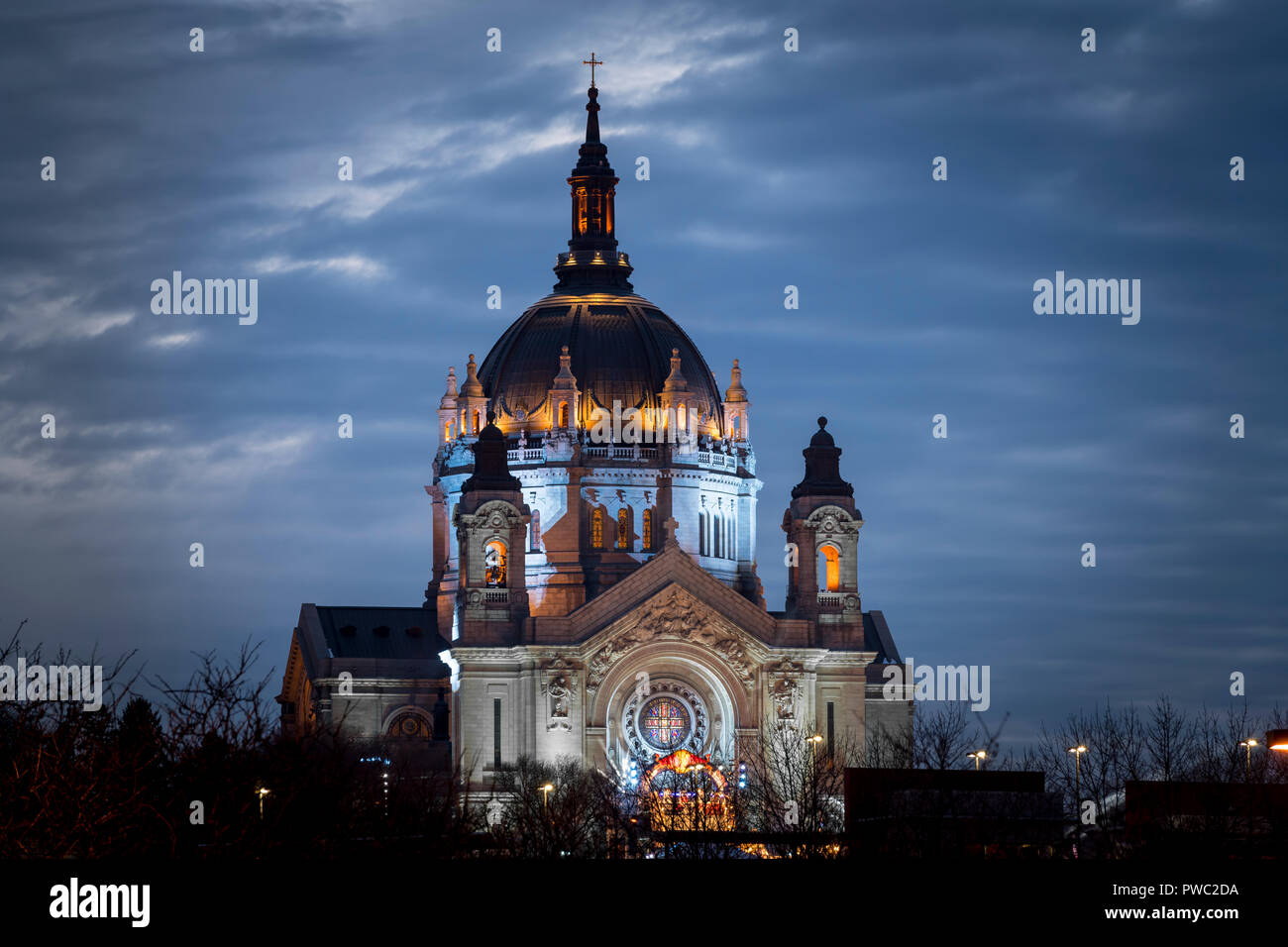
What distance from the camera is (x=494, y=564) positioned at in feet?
447

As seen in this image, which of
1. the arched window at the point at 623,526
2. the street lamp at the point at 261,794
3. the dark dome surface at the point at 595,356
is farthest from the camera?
the dark dome surface at the point at 595,356

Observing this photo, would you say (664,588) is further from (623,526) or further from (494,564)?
(623,526)

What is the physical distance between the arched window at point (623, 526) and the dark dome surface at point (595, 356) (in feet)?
19.8

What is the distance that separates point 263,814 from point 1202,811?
35905 mm

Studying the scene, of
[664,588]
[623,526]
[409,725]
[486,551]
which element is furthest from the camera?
[623,526]

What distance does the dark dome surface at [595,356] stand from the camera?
150 meters

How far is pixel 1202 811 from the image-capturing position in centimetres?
8475

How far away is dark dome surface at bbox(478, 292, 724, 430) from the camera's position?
491 ft

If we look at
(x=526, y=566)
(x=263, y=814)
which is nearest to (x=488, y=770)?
(x=526, y=566)

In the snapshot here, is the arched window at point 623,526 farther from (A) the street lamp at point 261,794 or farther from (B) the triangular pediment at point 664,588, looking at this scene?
(A) the street lamp at point 261,794

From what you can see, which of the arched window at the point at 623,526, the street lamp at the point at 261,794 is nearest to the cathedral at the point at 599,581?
the arched window at the point at 623,526

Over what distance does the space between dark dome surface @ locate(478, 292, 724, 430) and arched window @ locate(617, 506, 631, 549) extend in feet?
19.8

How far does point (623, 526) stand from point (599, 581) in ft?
16.6

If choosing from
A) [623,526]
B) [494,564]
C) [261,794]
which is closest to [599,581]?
[623,526]
